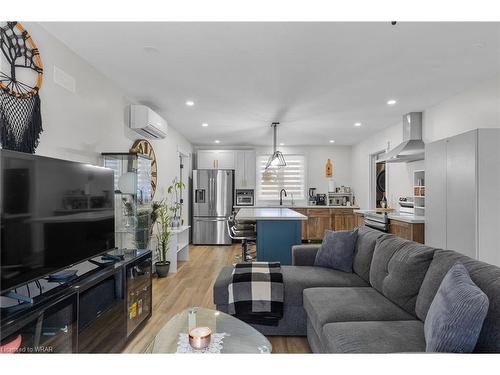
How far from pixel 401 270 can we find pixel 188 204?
549 centimetres

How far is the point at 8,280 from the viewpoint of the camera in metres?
1.43

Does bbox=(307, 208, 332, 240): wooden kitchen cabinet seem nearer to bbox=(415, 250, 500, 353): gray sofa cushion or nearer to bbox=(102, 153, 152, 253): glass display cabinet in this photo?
bbox=(102, 153, 152, 253): glass display cabinet

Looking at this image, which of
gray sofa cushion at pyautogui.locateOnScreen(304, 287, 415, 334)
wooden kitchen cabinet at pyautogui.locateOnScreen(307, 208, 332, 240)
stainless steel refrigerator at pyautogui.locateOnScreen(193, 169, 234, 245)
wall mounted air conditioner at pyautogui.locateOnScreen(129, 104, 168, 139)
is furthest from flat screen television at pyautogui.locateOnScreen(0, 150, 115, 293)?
wooden kitchen cabinet at pyautogui.locateOnScreen(307, 208, 332, 240)

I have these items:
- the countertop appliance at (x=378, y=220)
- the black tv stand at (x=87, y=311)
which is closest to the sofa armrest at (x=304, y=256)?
the black tv stand at (x=87, y=311)

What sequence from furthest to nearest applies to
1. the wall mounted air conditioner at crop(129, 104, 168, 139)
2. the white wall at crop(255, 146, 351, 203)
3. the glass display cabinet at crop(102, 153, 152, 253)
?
the white wall at crop(255, 146, 351, 203) < the wall mounted air conditioner at crop(129, 104, 168, 139) < the glass display cabinet at crop(102, 153, 152, 253)

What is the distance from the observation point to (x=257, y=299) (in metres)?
2.34

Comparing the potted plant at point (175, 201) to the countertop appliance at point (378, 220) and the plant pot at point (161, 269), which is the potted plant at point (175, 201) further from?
the countertop appliance at point (378, 220)

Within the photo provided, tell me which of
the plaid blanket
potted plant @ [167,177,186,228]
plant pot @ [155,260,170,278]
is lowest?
plant pot @ [155,260,170,278]

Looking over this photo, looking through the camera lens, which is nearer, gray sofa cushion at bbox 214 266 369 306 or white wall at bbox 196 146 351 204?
gray sofa cushion at bbox 214 266 369 306

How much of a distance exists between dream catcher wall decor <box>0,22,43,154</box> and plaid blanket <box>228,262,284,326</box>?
1.85 meters

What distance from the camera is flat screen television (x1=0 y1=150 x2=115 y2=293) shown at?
4.79 feet
